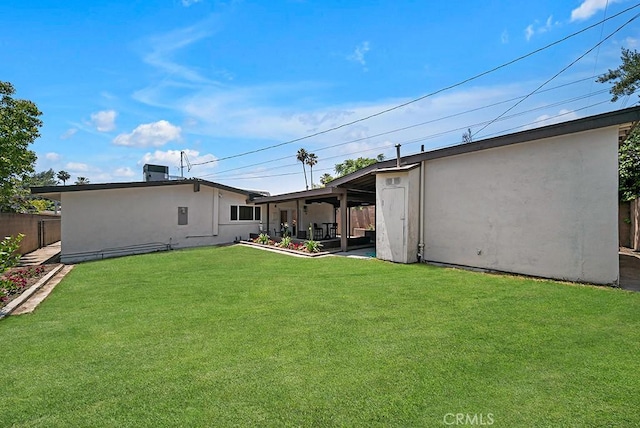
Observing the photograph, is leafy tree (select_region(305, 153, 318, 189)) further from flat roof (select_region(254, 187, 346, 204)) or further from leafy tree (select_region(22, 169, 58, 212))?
leafy tree (select_region(22, 169, 58, 212))

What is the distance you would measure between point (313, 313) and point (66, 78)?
12.3m

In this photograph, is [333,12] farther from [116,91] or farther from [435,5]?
[116,91]

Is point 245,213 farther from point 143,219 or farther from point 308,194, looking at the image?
point 308,194

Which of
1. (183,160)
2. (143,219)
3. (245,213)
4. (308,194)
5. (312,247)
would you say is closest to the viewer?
(312,247)

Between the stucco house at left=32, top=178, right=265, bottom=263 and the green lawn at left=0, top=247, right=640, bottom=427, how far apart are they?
7.87 meters

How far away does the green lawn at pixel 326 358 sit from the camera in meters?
2.46

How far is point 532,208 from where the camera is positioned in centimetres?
754

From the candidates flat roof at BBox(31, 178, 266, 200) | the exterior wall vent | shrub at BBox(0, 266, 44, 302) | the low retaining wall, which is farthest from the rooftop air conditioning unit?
the exterior wall vent

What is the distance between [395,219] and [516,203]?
10.9 feet

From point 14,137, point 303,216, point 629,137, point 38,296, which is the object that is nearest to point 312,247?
point 303,216

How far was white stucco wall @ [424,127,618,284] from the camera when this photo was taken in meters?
6.56

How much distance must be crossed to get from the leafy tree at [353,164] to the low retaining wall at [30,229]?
2417 centimetres

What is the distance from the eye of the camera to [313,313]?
4.88 meters

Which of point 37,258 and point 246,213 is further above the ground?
point 246,213
